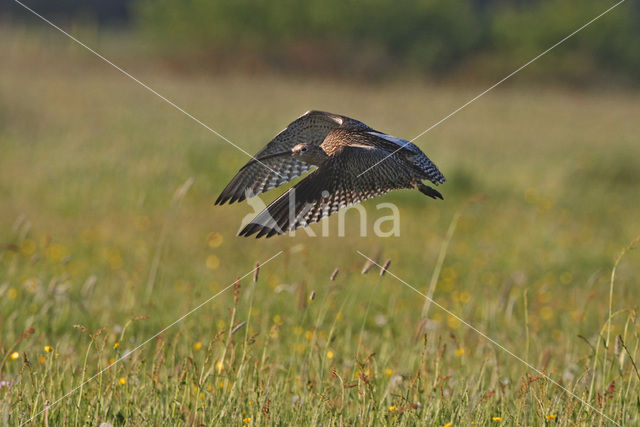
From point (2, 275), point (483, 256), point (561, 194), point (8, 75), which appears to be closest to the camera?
point (2, 275)

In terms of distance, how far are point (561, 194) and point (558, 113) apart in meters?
10.5

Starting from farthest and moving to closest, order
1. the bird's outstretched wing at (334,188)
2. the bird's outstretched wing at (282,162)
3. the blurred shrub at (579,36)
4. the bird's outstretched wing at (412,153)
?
1. the blurred shrub at (579,36)
2. the bird's outstretched wing at (282,162)
3. the bird's outstretched wing at (412,153)
4. the bird's outstretched wing at (334,188)

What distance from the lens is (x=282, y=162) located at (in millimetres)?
3963

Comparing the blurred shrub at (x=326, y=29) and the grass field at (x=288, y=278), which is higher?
the blurred shrub at (x=326, y=29)

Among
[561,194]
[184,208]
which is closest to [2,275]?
[184,208]

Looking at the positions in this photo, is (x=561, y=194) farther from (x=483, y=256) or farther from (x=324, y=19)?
(x=324, y=19)

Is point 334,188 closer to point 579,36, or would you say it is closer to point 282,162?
point 282,162

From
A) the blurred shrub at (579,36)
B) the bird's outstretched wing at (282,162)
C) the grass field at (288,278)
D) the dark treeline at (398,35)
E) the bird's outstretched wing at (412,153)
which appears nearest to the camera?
the grass field at (288,278)

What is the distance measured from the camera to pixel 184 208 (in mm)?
8797

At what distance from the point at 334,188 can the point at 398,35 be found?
1038 inches

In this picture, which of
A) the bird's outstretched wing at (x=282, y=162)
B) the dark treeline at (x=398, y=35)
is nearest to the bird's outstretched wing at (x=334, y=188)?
the bird's outstretched wing at (x=282, y=162)

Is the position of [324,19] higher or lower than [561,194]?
higher

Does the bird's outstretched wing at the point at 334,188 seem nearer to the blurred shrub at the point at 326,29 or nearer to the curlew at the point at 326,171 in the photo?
the curlew at the point at 326,171

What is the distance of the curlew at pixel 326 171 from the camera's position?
2957 mm
